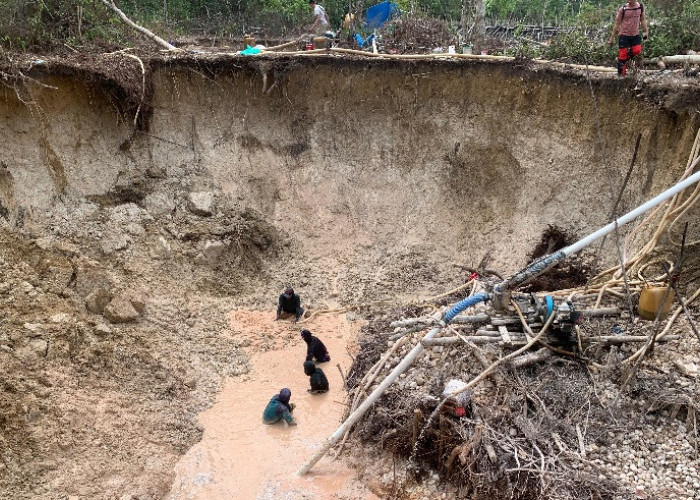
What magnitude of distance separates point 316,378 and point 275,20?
36.4 feet

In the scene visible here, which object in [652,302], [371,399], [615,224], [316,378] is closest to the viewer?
[615,224]

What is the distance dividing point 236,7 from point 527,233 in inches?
426

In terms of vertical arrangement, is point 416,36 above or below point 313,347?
above

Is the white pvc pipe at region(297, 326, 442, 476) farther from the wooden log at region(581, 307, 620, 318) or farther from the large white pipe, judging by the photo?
the wooden log at region(581, 307, 620, 318)

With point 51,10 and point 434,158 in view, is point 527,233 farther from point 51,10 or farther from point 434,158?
point 51,10

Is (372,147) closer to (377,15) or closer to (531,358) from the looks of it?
(377,15)

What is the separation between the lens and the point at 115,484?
5.78 meters

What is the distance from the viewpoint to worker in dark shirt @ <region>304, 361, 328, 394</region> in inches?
283

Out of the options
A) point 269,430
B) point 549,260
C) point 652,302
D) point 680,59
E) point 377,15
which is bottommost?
point 269,430

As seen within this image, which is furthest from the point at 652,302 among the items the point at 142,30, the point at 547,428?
the point at 142,30

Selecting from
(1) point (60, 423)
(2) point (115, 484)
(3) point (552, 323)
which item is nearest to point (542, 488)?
(3) point (552, 323)

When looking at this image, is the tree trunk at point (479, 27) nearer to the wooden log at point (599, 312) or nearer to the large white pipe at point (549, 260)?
the large white pipe at point (549, 260)

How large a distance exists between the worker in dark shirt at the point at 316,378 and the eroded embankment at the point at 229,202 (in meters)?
Answer: 1.06

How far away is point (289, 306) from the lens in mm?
8773
